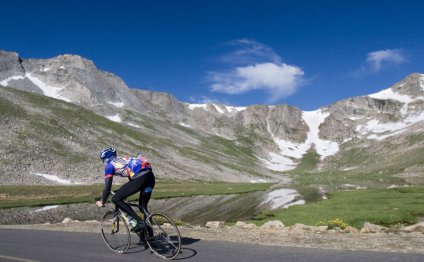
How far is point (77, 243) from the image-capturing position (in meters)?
20.2

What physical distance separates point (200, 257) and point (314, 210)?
38.1 m

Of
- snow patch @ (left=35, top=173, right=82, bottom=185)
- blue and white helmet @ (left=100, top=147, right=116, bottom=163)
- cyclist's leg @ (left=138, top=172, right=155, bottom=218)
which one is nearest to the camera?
cyclist's leg @ (left=138, top=172, right=155, bottom=218)

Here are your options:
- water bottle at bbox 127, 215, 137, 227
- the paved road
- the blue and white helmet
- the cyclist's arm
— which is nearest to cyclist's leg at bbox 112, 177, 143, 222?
water bottle at bbox 127, 215, 137, 227

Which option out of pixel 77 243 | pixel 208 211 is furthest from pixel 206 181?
pixel 77 243

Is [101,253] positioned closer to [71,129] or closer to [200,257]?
[200,257]

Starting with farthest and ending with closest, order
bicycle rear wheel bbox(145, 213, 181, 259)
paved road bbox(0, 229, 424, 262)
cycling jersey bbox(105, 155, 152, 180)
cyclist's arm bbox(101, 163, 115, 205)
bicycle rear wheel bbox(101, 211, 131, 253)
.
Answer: bicycle rear wheel bbox(101, 211, 131, 253) < cycling jersey bbox(105, 155, 152, 180) < cyclist's arm bbox(101, 163, 115, 205) < bicycle rear wheel bbox(145, 213, 181, 259) < paved road bbox(0, 229, 424, 262)

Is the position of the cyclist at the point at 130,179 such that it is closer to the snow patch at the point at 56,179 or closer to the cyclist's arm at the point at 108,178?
the cyclist's arm at the point at 108,178

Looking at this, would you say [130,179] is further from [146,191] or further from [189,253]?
[189,253]

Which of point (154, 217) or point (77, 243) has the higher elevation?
point (154, 217)

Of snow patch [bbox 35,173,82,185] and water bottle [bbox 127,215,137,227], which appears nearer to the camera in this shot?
water bottle [bbox 127,215,137,227]

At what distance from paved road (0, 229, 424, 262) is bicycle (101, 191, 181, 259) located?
0.34m

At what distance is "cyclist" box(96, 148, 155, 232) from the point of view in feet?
52.3

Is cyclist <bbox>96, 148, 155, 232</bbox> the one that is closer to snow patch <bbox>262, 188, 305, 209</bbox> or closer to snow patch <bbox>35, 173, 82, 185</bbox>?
snow patch <bbox>262, 188, 305, 209</bbox>

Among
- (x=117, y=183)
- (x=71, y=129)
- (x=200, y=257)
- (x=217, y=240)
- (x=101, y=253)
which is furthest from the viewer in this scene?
(x=71, y=129)
